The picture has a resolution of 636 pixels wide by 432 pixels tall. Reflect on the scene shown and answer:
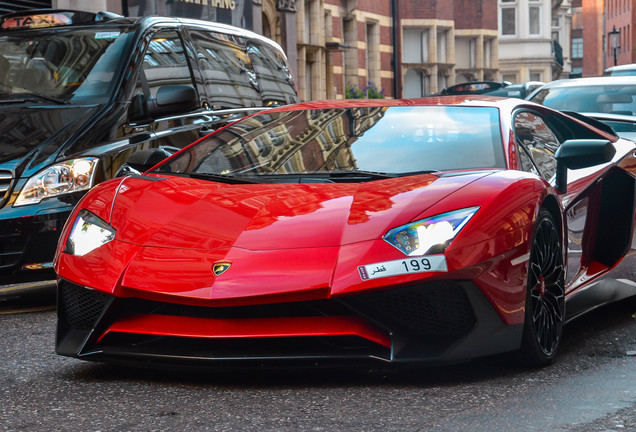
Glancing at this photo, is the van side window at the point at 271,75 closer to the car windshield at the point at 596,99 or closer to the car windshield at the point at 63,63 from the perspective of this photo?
the car windshield at the point at 63,63

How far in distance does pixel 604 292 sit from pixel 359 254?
6.55 feet

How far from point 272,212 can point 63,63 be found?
3994mm

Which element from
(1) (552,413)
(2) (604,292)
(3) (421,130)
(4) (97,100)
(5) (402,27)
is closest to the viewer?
(1) (552,413)

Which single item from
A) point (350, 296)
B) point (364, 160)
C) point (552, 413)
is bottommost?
point (552, 413)

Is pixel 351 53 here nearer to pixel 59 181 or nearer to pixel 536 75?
pixel 59 181

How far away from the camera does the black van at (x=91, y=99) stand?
6.65 metres

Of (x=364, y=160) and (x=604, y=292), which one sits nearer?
(x=364, y=160)

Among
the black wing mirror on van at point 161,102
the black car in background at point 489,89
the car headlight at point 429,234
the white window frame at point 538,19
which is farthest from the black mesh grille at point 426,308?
the white window frame at point 538,19

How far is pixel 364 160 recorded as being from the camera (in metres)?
5.12

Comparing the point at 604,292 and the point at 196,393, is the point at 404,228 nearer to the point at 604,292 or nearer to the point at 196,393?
the point at 196,393

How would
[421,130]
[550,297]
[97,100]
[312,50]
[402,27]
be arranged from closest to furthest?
1. [550,297]
2. [421,130]
3. [97,100]
4. [312,50]
5. [402,27]

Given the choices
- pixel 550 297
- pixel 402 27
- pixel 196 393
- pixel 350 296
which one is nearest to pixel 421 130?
pixel 550 297

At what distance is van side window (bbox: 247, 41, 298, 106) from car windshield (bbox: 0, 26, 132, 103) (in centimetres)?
187

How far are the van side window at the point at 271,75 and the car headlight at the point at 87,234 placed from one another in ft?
16.6
